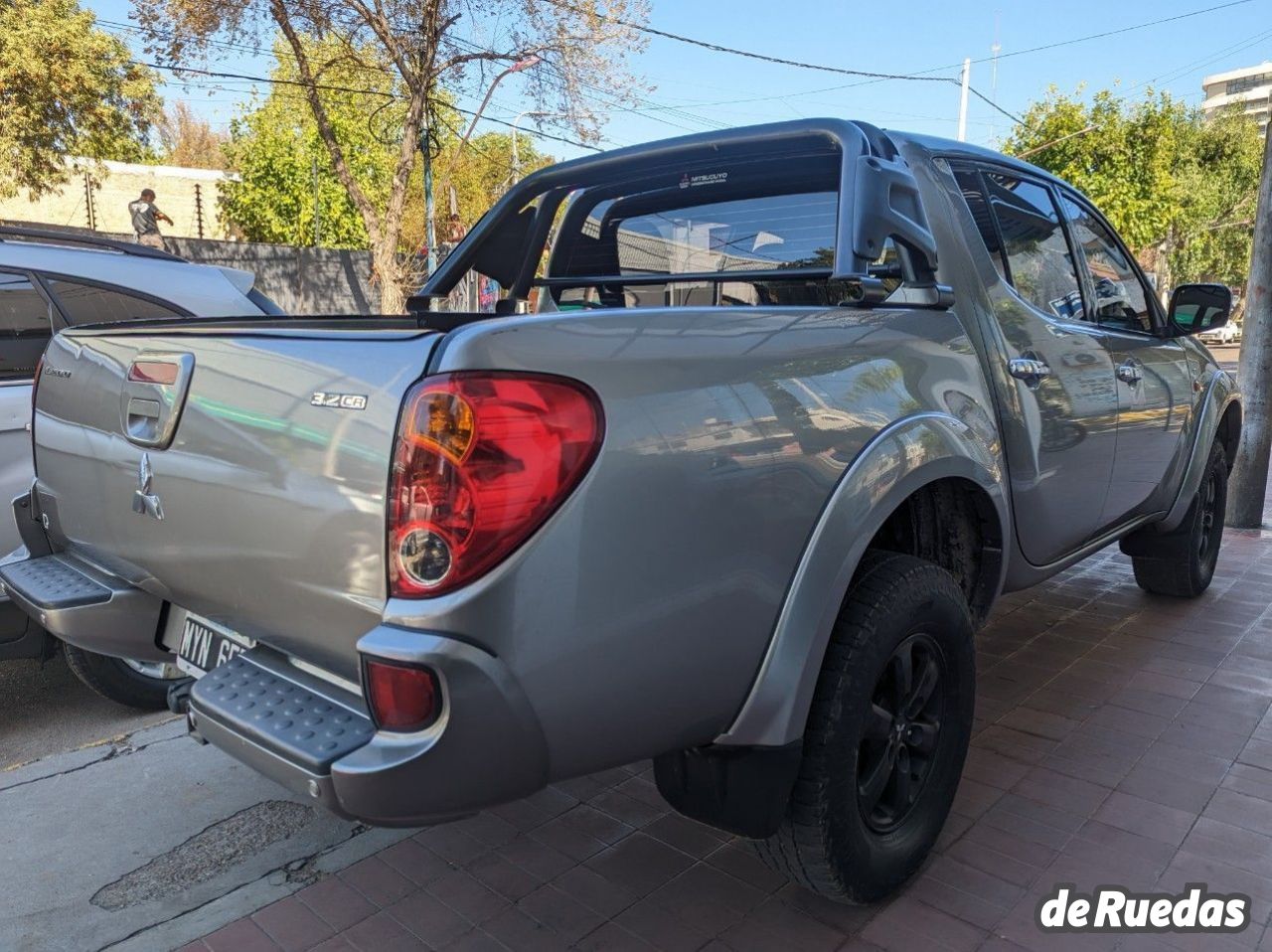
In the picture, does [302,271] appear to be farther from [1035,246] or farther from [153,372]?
[153,372]

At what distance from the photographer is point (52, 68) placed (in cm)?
1502

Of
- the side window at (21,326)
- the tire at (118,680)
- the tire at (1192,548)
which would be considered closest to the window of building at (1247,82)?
the tire at (1192,548)

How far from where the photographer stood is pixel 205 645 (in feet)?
7.39

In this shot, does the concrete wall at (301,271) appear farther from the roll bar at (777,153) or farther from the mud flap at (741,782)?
the mud flap at (741,782)

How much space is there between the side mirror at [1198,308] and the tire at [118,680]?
4.31 m

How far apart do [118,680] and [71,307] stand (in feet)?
5.08

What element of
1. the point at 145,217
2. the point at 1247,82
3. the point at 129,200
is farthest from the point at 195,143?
the point at 1247,82

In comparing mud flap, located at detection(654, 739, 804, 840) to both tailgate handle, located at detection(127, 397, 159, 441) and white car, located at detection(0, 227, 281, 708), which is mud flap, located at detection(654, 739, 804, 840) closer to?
tailgate handle, located at detection(127, 397, 159, 441)

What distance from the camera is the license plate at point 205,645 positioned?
215cm

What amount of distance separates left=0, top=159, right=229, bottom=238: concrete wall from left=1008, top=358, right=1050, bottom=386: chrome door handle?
89.9 ft

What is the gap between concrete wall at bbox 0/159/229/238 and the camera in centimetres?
2744

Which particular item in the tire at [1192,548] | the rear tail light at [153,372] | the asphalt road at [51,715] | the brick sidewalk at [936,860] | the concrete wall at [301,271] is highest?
the concrete wall at [301,271]

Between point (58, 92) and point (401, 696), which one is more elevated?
point (58, 92)

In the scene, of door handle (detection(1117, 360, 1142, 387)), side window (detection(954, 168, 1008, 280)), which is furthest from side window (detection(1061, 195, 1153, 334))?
side window (detection(954, 168, 1008, 280))
